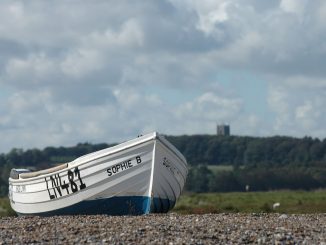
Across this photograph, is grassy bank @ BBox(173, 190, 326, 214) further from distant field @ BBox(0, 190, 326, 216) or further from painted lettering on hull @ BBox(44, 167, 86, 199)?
painted lettering on hull @ BBox(44, 167, 86, 199)

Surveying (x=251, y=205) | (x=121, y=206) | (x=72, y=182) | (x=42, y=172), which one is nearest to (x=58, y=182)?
(x=72, y=182)

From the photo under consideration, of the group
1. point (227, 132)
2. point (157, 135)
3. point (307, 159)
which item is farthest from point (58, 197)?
point (227, 132)

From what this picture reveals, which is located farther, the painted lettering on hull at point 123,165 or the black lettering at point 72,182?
the black lettering at point 72,182

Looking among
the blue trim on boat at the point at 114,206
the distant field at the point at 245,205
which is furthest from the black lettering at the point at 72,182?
the distant field at the point at 245,205

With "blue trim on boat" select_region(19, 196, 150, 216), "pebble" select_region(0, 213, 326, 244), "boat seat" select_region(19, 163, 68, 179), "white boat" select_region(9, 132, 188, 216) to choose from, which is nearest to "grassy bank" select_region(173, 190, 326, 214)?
"white boat" select_region(9, 132, 188, 216)

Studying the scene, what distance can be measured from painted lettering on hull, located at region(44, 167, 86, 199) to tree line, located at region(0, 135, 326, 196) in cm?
5675

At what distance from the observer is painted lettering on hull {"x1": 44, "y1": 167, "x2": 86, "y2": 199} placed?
28234 mm

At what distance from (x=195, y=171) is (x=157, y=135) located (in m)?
85.8

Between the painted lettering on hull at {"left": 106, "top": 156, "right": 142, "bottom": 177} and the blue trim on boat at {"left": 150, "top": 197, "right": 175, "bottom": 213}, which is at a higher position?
the painted lettering on hull at {"left": 106, "top": 156, "right": 142, "bottom": 177}

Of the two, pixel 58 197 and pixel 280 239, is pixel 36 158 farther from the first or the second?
pixel 280 239

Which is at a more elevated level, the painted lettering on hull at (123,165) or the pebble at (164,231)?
the painted lettering on hull at (123,165)

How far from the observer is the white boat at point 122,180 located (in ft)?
90.9

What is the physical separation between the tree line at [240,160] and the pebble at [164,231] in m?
64.6

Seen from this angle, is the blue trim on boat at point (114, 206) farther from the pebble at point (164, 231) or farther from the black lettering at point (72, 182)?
the pebble at point (164, 231)
